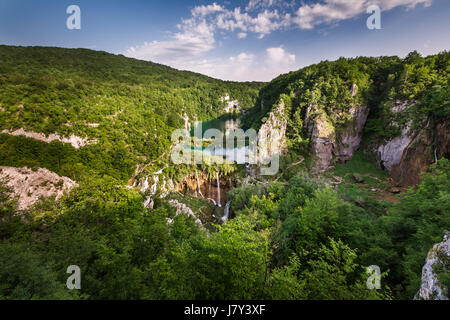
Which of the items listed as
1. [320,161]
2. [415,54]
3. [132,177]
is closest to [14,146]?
[132,177]

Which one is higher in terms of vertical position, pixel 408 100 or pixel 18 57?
pixel 18 57

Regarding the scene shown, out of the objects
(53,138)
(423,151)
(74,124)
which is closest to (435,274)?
(423,151)

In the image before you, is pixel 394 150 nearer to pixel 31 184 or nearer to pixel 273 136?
pixel 273 136

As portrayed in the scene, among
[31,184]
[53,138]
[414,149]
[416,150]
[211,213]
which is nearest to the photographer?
[31,184]

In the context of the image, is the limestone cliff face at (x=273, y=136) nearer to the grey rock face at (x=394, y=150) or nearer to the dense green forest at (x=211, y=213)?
the dense green forest at (x=211, y=213)

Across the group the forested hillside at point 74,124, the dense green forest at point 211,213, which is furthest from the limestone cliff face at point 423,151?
the forested hillside at point 74,124

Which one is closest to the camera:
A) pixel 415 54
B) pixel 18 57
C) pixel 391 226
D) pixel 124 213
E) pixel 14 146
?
pixel 391 226
